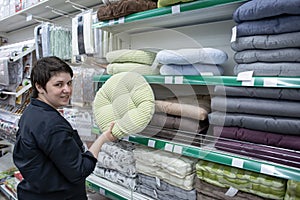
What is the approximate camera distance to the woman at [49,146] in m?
0.95

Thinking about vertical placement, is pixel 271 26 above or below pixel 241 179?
above

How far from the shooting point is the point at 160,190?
1289mm

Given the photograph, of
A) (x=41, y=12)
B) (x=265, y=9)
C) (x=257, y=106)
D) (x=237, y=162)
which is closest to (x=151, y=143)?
(x=237, y=162)

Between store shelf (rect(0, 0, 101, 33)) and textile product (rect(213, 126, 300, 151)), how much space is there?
1648 millimetres

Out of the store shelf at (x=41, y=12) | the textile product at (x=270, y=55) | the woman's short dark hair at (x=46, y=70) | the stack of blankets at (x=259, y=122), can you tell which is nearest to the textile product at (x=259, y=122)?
the stack of blankets at (x=259, y=122)

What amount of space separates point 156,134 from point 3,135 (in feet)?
8.16

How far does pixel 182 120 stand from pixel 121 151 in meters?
0.50

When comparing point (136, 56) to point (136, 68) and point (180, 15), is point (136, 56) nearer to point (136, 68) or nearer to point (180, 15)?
point (136, 68)

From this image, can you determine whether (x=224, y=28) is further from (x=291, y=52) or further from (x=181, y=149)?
(x=181, y=149)

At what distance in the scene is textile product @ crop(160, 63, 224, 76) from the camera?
112 cm

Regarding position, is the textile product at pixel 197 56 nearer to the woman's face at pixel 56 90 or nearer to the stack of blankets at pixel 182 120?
the stack of blankets at pixel 182 120

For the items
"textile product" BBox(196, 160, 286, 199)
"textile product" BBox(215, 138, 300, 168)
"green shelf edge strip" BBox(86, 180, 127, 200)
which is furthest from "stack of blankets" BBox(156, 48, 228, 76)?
"green shelf edge strip" BBox(86, 180, 127, 200)

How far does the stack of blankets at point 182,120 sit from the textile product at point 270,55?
1.06 feet

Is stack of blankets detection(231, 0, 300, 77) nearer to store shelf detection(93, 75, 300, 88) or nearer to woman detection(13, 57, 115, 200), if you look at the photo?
store shelf detection(93, 75, 300, 88)
